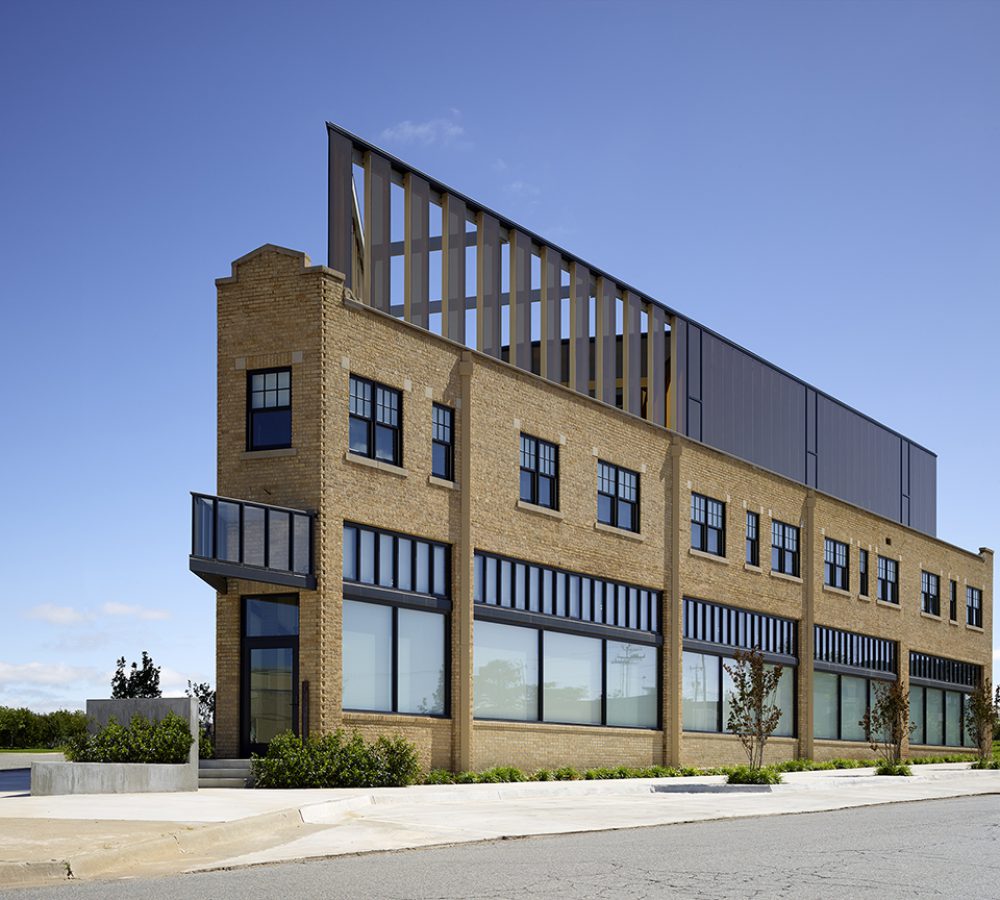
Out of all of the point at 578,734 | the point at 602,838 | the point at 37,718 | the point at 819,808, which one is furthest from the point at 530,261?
the point at 37,718

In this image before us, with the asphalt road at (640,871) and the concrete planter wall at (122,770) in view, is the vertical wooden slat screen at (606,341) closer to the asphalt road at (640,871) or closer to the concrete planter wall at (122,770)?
the concrete planter wall at (122,770)

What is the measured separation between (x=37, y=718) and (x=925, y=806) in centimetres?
3640

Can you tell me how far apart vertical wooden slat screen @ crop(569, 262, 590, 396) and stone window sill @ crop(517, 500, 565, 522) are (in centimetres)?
347

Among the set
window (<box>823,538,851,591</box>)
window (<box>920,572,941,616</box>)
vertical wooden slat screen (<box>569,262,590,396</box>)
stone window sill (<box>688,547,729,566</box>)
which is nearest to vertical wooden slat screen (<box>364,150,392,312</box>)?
vertical wooden slat screen (<box>569,262,590,396</box>)

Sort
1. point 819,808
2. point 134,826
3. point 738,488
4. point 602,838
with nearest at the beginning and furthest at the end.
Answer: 1. point 134,826
2. point 602,838
3. point 819,808
4. point 738,488

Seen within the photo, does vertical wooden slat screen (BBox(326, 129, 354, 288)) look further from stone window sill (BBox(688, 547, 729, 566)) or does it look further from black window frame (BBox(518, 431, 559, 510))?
stone window sill (BBox(688, 547, 729, 566))

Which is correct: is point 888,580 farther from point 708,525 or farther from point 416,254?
point 416,254

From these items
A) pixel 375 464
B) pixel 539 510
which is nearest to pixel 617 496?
pixel 539 510

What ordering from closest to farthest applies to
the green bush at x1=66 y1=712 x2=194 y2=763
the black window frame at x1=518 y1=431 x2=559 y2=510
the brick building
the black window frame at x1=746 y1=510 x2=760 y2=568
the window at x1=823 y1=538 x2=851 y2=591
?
the green bush at x1=66 y1=712 x2=194 y2=763 → the brick building → the black window frame at x1=518 y1=431 x2=559 y2=510 → the black window frame at x1=746 y1=510 x2=760 y2=568 → the window at x1=823 y1=538 x2=851 y2=591

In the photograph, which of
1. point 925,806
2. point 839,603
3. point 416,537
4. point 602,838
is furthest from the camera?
point 839,603

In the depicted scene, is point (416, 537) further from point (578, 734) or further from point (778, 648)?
point (778, 648)

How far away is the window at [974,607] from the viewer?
64.1m

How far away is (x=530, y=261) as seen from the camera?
116ft

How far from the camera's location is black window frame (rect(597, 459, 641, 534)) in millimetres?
37312
